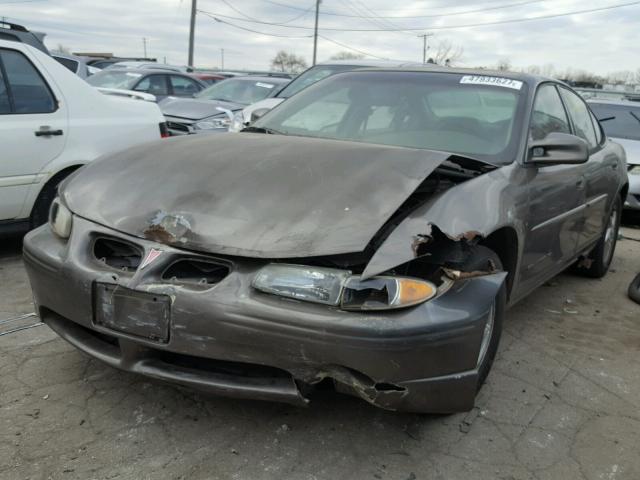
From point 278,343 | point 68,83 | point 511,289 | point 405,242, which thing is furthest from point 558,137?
point 68,83

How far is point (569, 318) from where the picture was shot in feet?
13.1

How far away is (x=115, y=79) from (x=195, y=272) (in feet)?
31.7

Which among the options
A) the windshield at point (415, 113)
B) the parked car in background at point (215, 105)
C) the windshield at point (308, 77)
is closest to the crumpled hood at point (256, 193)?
the windshield at point (415, 113)

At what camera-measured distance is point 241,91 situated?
9.45 meters

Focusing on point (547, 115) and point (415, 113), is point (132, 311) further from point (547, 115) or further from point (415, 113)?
point (547, 115)

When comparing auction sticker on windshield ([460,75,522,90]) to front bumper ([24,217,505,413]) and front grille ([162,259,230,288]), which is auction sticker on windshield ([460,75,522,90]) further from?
front grille ([162,259,230,288])

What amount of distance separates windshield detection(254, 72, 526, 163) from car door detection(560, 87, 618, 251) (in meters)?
0.90

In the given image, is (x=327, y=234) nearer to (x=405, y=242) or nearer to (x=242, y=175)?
(x=405, y=242)

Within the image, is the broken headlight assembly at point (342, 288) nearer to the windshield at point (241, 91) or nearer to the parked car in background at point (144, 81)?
the windshield at point (241, 91)

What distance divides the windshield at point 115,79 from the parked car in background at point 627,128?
7.69 m

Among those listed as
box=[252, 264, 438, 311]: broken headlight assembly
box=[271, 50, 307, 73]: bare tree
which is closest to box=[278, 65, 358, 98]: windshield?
box=[252, 264, 438, 311]: broken headlight assembly

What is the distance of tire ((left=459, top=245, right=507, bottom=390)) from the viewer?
2461 mm

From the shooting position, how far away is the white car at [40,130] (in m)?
4.20

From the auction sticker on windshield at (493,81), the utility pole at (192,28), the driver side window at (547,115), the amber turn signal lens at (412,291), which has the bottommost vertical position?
the amber turn signal lens at (412,291)
